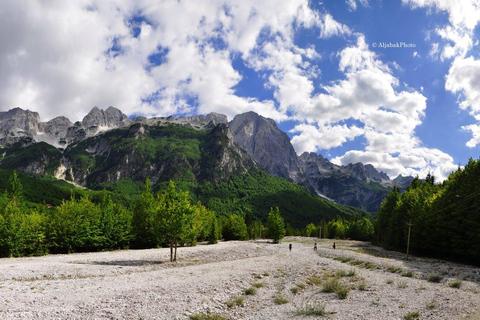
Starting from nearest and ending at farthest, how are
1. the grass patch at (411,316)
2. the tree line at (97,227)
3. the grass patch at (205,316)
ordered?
the grass patch at (411,316) < the grass patch at (205,316) < the tree line at (97,227)

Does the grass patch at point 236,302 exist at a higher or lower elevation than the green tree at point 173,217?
lower

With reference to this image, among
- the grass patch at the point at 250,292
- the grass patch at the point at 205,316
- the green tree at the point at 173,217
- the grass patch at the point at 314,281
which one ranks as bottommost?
the grass patch at the point at 314,281

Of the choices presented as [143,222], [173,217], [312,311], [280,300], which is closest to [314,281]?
[280,300]

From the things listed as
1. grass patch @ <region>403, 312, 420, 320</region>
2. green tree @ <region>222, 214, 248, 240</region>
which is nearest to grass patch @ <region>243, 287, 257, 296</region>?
grass patch @ <region>403, 312, 420, 320</region>

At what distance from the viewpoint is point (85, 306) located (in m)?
16.5

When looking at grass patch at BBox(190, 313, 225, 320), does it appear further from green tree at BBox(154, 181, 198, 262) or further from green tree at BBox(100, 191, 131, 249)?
green tree at BBox(100, 191, 131, 249)

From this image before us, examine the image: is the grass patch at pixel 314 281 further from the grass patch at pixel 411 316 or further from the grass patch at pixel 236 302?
the grass patch at pixel 411 316

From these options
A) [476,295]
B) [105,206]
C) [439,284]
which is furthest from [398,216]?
[105,206]

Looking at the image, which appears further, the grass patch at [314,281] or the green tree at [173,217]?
the green tree at [173,217]

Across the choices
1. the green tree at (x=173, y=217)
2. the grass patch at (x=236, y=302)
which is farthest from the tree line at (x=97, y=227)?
the grass patch at (x=236, y=302)

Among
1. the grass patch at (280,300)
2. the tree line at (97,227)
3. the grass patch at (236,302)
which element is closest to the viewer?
the grass patch at (236,302)

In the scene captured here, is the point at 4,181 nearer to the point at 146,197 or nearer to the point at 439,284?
the point at 146,197

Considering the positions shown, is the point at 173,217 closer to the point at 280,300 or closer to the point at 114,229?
the point at 280,300

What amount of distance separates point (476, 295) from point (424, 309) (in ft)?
26.7
